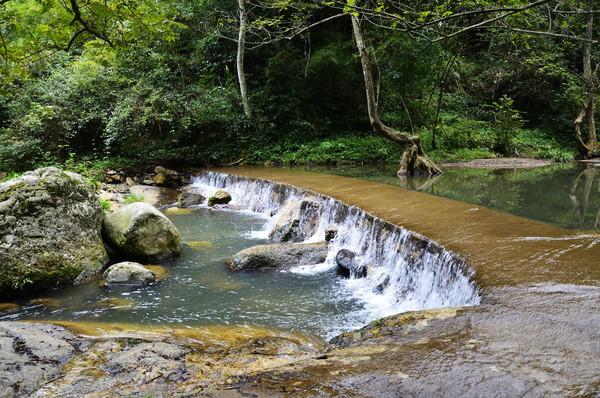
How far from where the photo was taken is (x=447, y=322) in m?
4.20

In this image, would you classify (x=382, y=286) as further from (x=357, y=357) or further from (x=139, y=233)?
(x=139, y=233)

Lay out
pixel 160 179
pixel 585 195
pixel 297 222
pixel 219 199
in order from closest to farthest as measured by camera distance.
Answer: pixel 297 222 → pixel 585 195 → pixel 219 199 → pixel 160 179

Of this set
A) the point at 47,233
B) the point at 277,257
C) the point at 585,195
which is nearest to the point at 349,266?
the point at 277,257

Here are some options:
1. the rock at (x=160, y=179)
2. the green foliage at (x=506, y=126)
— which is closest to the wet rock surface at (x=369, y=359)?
the rock at (x=160, y=179)

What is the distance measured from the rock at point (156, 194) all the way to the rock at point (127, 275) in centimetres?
674

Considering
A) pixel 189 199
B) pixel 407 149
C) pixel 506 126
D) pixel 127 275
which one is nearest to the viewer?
pixel 127 275

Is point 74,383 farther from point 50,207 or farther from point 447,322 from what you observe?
point 50,207

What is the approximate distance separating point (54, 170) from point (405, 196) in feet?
23.3

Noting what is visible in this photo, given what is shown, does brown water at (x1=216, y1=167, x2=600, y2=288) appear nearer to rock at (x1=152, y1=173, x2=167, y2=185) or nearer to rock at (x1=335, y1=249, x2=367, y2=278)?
rock at (x1=335, y1=249, x2=367, y2=278)

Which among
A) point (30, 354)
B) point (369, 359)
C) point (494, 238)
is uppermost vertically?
point (494, 238)

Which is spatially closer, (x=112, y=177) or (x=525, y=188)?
(x=525, y=188)

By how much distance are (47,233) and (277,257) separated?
377 centimetres

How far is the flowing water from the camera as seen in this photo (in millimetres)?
5945

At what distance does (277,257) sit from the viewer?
8.19m
